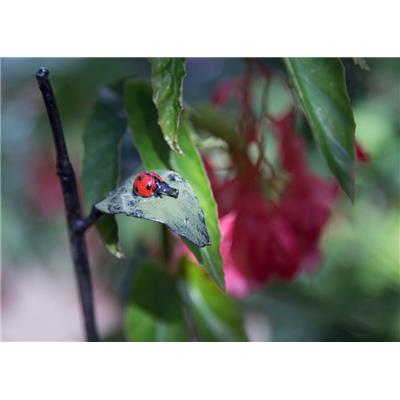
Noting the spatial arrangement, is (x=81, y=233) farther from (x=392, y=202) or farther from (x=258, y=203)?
(x=392, y=202)

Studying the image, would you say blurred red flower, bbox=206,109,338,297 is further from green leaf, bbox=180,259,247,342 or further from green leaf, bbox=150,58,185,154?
green leaf, bbox=150,58,185,154

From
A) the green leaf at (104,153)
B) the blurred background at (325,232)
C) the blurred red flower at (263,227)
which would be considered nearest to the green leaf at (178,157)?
the green leaf at (104,153)

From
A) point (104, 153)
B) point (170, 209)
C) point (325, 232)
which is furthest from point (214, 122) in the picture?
point (325, 232)

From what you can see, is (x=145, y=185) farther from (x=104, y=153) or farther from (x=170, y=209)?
(x=104, y=153)

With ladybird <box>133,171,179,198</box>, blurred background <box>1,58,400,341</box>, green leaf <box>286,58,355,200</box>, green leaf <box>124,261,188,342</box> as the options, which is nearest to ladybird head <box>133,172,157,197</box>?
ladybird <box>133,171,179,198</box>

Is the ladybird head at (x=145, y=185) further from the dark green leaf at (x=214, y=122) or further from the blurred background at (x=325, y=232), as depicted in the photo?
the blurred background at (x=325, y=232)
